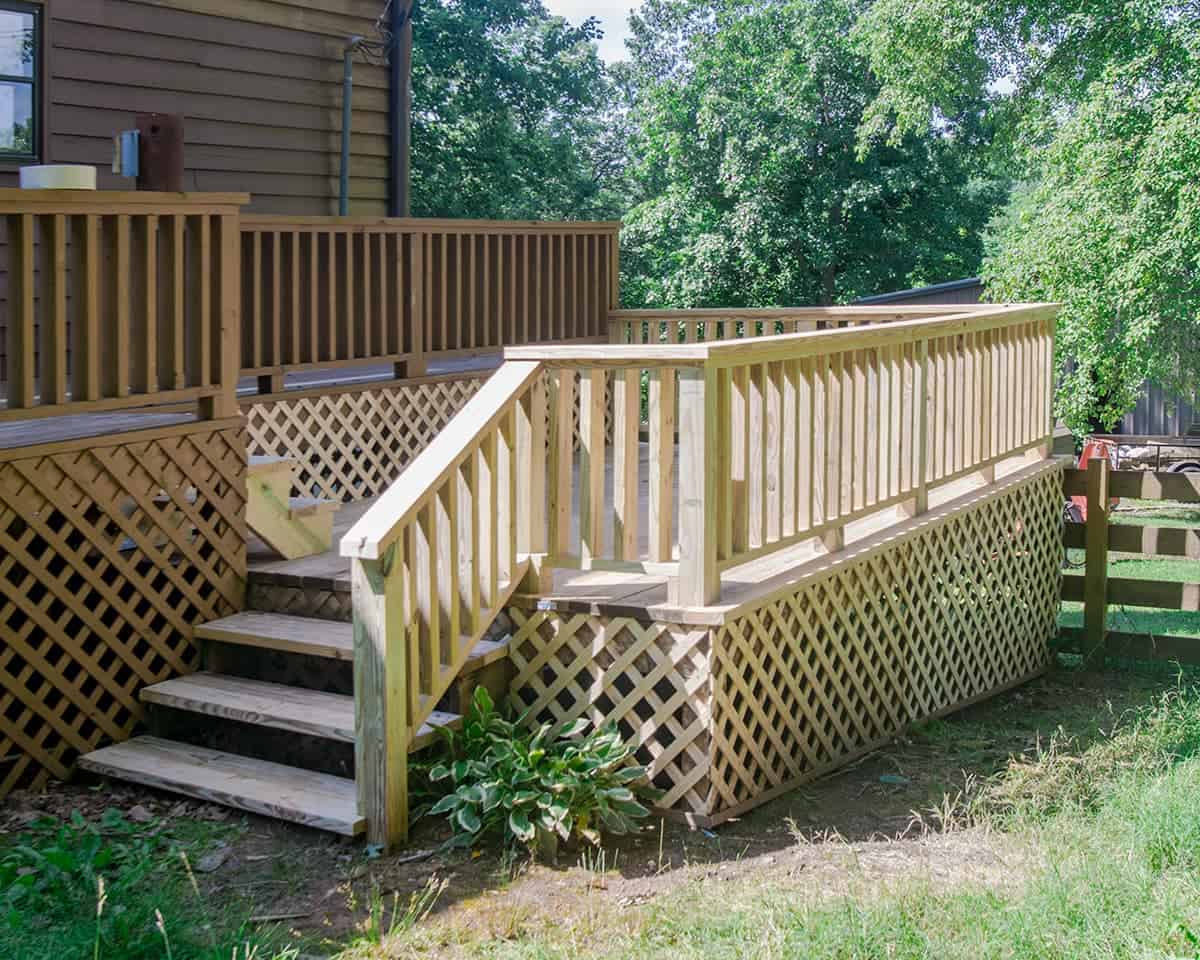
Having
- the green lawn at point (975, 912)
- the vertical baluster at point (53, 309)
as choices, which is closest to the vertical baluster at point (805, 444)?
the green lawn at point (975, 912)

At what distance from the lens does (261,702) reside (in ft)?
18.4

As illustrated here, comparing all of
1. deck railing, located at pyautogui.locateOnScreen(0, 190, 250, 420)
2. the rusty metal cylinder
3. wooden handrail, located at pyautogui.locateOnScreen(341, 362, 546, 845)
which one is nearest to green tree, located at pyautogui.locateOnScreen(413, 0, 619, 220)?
the rusty metal cylinder

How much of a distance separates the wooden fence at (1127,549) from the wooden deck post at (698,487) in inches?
162

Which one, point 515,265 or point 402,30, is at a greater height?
point 402,30

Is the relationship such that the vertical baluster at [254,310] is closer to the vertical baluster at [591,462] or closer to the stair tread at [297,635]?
the stair tread at [297,635]

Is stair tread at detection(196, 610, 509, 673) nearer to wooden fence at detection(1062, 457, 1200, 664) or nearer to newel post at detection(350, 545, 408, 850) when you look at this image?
newel post at detection(350, 545, 408, 850)

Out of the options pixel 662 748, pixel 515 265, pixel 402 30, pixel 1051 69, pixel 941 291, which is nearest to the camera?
pixel 662 748

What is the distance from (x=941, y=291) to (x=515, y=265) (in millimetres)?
17539

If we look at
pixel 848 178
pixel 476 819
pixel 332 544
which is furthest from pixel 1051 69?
pixel 476 819

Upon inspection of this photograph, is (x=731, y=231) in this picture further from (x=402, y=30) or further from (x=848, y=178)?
(x=402, y=30)

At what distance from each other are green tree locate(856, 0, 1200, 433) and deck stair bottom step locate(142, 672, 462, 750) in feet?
38.4

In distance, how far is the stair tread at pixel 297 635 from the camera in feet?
18.4

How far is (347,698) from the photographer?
5.66 metres

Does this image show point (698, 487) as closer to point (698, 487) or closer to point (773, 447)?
point (698, 487)
